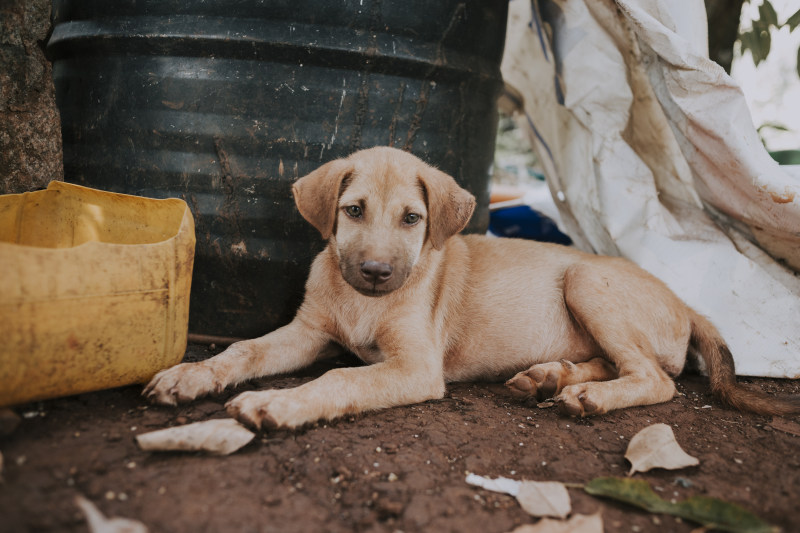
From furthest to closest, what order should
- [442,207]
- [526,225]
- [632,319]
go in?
[526,225]
[632,319]
[442,207]

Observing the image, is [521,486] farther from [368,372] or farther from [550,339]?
[550,339]

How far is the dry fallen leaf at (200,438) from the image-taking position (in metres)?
1.97

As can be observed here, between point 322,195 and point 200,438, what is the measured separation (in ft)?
4.64

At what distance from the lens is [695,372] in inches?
150

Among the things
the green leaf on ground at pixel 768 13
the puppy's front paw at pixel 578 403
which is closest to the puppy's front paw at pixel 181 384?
the puppy's front paw at pixel 578 403

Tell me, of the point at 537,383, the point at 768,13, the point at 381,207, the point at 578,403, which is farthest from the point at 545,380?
the point at 768,13

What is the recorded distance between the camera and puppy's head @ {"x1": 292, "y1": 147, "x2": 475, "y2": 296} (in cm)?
291

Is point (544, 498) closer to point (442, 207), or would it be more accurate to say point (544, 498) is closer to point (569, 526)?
point (569, 526)

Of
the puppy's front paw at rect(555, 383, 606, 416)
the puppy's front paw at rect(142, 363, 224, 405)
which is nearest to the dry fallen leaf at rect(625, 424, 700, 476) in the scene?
the puppy's front paw at rect(555, 383, 606, 416)

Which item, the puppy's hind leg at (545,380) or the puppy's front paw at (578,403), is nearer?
the puppy's front paw at (578,403)

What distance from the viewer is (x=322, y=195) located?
3.00 m

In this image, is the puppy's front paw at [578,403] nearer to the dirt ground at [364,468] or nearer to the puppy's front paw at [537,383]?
the dirt ground at [364,468]

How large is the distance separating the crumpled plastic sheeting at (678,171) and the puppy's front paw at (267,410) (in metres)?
2.74

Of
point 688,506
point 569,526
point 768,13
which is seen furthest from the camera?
point 768,13
